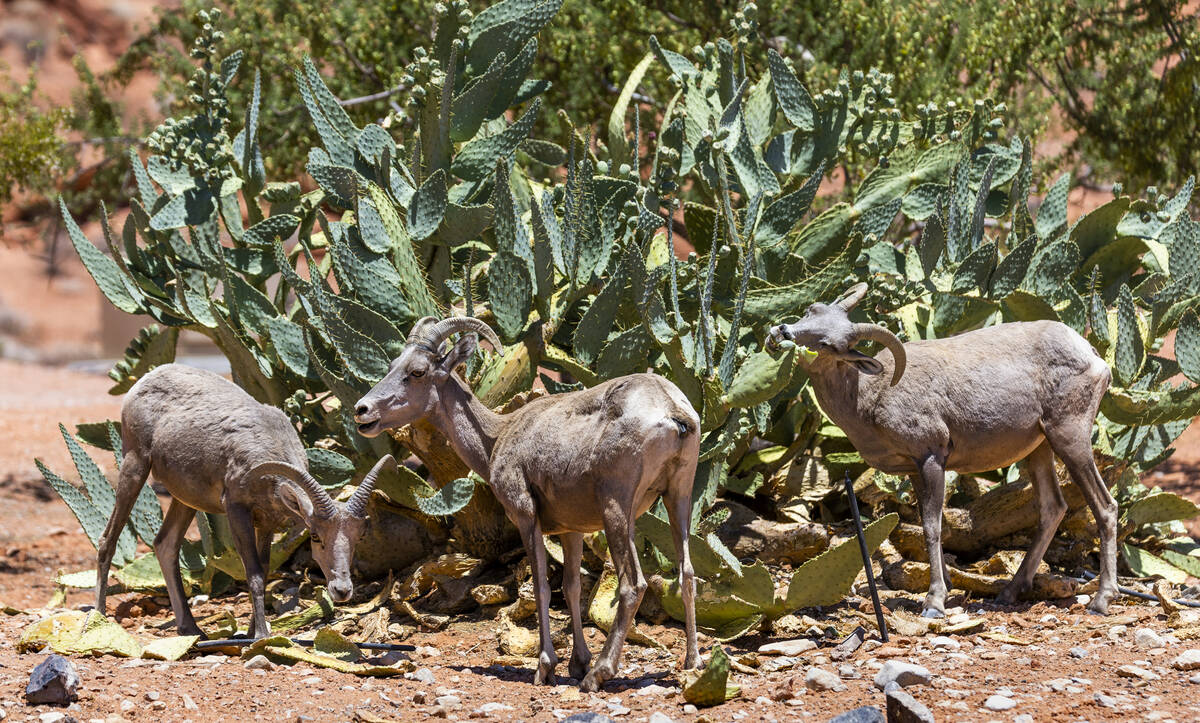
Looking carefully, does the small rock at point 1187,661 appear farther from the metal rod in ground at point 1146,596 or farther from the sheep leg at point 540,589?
the sheep leg at point 540,589

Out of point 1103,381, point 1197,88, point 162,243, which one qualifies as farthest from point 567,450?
point 1197,88

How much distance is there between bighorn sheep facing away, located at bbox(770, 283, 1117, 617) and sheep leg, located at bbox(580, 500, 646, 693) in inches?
63.7

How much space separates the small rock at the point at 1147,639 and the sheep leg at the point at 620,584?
8.26ft

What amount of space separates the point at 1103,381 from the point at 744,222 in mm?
2403

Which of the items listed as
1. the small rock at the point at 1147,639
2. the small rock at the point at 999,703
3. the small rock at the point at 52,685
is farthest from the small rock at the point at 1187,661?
the small rock at the point at 52,685

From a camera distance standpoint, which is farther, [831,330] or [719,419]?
[719,419]

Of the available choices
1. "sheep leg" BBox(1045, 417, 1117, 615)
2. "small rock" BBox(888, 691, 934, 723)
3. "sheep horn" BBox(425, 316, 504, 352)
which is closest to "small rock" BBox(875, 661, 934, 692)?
"small rock" BBox(888, 691, 934, 723)

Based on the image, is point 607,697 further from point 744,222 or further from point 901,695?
point 744,222

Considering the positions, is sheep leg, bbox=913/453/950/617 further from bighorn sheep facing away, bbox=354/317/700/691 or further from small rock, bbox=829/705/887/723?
small rock, bbox=829/705/887/723

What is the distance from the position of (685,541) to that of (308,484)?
199 centimetres

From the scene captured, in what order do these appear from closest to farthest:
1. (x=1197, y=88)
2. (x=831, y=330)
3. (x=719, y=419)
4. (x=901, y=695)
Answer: (x=901, y=695) → (x=831, y=330) → (x=719, y=419) → (x=1197, y=88)

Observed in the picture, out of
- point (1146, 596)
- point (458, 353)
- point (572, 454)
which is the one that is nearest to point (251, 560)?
point (458, 353)

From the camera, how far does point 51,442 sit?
16062 mm

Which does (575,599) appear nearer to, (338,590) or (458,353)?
(338,590)
